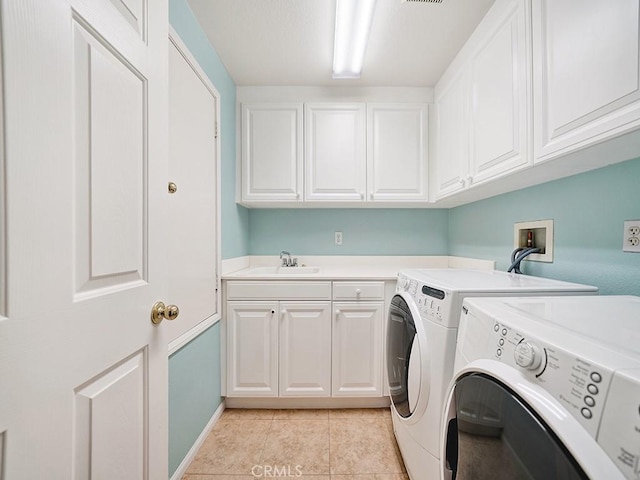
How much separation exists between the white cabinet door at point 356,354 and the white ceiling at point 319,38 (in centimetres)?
165

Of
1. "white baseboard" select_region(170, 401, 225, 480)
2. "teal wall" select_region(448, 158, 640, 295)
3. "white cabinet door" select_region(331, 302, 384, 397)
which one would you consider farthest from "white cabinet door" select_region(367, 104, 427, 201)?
"white baseboard" select_region(170, 401, 225, 480)

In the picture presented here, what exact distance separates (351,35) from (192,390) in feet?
6.97

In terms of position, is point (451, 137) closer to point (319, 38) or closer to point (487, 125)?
point (487, 125)

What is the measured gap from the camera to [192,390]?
1.44 m

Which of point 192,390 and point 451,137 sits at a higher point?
point 451,137

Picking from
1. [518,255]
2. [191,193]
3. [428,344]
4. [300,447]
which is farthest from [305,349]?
[518,255]

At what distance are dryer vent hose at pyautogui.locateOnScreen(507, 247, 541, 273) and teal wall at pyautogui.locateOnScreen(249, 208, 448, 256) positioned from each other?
0.97 meters

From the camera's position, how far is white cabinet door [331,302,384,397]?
1.81 metres

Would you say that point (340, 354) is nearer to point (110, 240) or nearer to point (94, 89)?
point (110, 240)

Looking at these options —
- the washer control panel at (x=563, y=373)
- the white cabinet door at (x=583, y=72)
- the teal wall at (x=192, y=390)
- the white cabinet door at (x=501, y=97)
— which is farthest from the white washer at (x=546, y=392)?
the teal wall at (x=192, y=390)

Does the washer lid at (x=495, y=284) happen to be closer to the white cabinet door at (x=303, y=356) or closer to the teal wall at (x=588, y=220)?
the teal wall at (x=588, y=220)

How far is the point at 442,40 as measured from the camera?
1610 millimetres

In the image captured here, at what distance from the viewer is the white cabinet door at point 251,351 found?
5.93 feet

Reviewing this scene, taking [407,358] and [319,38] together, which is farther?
[319,38]
